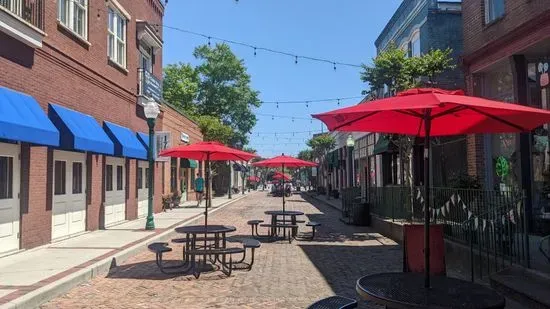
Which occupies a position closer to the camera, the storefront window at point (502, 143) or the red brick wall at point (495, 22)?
the red brick wall at point (495, 22)

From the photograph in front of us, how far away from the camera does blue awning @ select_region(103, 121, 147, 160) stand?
1670cm

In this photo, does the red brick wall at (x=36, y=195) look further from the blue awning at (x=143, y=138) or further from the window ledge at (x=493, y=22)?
the window ledge at (x=493, y=22)

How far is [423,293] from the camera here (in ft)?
15.3

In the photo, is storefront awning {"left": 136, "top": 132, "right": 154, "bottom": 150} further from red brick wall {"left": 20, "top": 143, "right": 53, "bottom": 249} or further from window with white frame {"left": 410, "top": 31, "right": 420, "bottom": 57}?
window with white frame {"left": 410, "top": 31, "right": 420, "bottom": 57}

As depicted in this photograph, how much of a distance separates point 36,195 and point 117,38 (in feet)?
26.8

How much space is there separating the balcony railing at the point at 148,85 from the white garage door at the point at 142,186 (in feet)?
9.40

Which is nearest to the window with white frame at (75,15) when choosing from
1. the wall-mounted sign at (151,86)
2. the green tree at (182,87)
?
the wall-mounted sign at (151,86)

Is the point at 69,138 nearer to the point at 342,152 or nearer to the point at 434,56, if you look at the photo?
the point at 434,56

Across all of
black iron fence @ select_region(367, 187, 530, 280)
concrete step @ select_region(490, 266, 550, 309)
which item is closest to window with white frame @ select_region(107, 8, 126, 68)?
black iron fence @ select_region(367, 187, 530, 280)

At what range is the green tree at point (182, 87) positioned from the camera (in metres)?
54.0

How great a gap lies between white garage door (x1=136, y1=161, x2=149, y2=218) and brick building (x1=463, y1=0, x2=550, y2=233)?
13.2 meters

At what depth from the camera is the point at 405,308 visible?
4.32 metres

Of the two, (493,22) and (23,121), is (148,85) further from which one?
(493,22)

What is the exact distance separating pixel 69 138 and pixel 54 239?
102 inches
